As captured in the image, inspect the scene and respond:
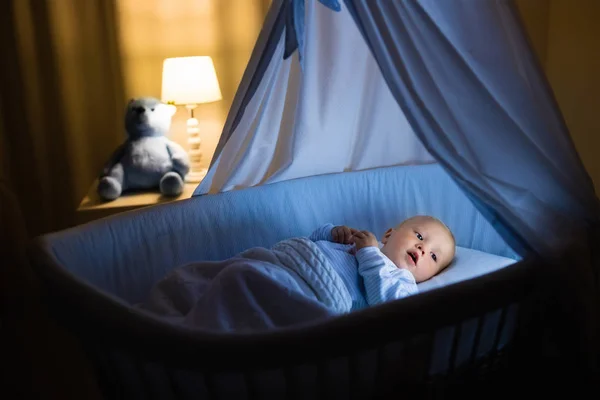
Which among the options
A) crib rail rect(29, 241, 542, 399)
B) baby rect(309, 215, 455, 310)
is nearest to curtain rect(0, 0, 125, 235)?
baby rect(309, 215, 455, 310)

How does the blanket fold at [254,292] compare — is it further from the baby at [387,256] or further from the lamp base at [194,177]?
the lamp base at [194,177]

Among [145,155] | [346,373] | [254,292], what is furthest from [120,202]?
[346,373]

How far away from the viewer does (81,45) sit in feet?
8.77

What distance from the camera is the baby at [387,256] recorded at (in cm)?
160

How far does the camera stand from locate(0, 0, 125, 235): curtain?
260 cm

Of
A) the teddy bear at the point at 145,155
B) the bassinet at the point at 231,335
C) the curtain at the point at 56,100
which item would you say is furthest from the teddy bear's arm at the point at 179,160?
the bassinet at the point at 231,335

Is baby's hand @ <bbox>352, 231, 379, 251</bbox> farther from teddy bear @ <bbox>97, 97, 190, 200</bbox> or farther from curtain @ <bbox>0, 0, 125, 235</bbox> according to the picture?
curtain @ <bbox>0, 0, 125, 235</bbox>

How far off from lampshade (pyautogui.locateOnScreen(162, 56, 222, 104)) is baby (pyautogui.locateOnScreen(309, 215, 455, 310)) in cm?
91

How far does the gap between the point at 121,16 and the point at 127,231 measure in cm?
138

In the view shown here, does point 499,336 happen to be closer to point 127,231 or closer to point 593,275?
point 593,275

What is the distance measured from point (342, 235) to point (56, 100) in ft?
5.09

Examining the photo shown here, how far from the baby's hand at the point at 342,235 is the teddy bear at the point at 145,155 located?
2.71 ft

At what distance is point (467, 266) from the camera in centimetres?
187

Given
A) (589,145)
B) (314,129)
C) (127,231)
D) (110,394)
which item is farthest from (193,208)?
(589,145)
